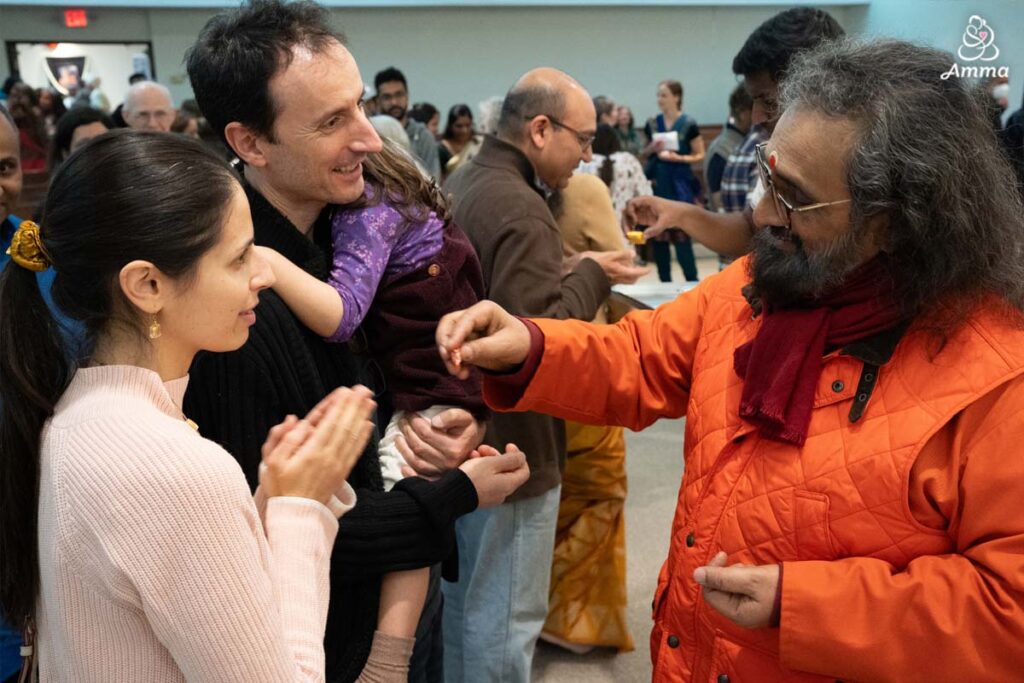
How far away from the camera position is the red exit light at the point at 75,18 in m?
12.4

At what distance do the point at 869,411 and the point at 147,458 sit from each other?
100cm

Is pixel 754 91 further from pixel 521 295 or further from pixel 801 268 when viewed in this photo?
pixel 801 268

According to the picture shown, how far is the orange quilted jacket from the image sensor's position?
1.33 m

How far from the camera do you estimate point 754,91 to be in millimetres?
3047

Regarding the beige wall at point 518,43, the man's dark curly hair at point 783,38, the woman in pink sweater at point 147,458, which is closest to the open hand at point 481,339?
the woman in pink sweater at point 147,458

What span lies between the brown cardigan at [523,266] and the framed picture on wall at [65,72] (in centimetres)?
1193

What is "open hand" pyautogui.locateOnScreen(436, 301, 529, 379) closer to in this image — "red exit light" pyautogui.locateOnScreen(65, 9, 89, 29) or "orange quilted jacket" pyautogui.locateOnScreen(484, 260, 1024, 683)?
"orange quilted jacket" pyautogui.locateOnScreen(484, 260, 1024, 683)

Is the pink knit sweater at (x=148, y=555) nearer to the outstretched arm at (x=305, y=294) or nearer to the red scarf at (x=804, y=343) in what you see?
the outstretched arm at (x=305, y=294)

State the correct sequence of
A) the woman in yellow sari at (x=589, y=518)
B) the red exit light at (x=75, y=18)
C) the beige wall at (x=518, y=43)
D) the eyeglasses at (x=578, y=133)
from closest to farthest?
the eyeglasses at (x=578, y=133) < the woman in yellow sari at (x=589, y=518) < the red exit light at (x=75, y=18) < the beige wall at (x=518, y=43)

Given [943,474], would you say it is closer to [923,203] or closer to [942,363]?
[942,363]

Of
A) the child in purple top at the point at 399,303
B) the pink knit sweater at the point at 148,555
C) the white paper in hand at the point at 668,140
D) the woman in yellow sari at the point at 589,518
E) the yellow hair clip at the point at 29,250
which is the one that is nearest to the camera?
the pink knit sweater at the point at 148,555

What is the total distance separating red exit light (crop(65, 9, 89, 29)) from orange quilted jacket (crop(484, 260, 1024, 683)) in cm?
1296

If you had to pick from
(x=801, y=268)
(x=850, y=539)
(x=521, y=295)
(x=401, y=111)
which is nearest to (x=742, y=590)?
(x=850, y=539)

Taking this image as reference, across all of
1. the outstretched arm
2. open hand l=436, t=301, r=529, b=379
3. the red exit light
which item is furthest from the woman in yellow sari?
the red exit light
